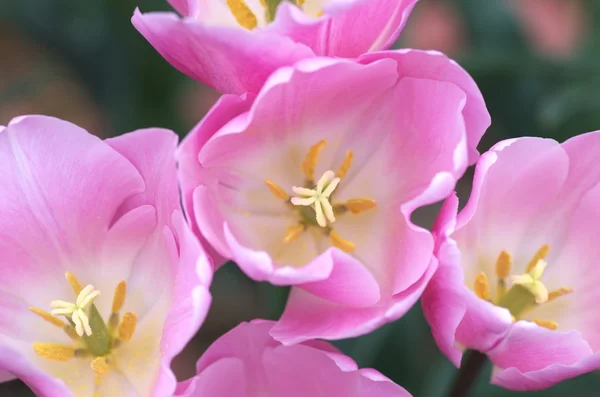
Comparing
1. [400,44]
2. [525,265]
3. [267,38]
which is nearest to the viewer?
[267,38]

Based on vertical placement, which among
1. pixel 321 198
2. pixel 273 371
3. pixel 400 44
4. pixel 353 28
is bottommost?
pixel 400 44

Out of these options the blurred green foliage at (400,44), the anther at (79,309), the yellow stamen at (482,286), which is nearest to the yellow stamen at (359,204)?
the yellow stamen at (482,286)

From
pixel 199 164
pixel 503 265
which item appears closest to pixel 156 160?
pixel 199 164

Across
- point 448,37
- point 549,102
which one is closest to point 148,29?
point 549,102

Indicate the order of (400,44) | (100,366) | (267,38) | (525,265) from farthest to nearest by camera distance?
(400,44) < (525,265) < (100,366) < (267,38)

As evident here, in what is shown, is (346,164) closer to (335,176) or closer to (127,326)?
(335,176)

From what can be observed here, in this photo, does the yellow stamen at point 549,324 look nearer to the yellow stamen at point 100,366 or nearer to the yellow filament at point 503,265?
the yellow filament at point 503,265

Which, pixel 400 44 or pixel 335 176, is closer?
pixel 335 176

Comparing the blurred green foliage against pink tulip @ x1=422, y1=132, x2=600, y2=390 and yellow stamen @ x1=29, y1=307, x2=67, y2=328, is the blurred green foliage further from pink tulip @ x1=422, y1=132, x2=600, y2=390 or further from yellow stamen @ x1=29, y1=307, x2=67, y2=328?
yellow stamen @ x1=29, y1=307, x2=67, y2=328
